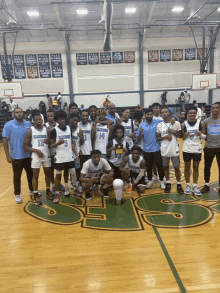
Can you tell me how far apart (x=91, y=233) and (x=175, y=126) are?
260 cm

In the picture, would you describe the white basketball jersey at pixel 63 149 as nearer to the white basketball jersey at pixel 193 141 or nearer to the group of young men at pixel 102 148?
the group of young men at pixel 102 148

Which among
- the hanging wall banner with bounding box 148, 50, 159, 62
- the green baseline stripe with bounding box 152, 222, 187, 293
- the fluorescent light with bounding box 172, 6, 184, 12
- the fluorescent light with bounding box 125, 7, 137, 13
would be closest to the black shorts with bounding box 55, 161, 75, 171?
the green baseline stripe with bounding box 152, 222, 187, 293

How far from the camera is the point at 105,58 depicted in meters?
16.6

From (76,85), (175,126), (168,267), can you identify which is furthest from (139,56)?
(168,267)


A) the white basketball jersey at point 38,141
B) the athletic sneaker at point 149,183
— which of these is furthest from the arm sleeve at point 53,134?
the athletic sneaker at point 149,183

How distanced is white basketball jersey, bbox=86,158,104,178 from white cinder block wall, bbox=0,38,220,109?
13.7 m

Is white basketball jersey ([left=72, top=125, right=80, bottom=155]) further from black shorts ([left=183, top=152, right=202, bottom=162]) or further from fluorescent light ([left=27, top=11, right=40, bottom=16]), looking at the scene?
fluorescent light ([left=27, top=11, right=40, bottom=16])

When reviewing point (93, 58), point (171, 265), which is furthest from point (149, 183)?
point (93, 58)

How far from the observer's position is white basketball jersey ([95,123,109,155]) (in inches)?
176

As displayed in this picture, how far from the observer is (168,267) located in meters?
2.37

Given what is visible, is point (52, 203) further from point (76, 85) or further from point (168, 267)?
point (76, 85)

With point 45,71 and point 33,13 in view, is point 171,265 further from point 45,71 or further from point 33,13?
point 45,71

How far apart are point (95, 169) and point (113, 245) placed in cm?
159

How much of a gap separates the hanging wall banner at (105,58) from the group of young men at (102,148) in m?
13.4
